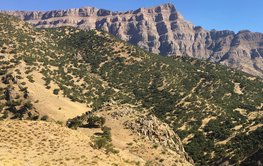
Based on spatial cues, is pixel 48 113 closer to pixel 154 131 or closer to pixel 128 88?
pixel 154 131

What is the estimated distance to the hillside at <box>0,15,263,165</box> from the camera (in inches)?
3935

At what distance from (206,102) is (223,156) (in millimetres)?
39398

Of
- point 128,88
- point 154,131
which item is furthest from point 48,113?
point 128,88

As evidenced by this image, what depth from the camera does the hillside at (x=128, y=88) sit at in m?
99.9

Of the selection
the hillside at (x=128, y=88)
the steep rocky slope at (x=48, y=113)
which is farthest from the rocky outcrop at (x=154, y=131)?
the hillside at (x=128, y=88)

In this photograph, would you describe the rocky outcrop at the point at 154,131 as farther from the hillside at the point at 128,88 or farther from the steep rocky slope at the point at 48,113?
the hillside at the point at 128,88

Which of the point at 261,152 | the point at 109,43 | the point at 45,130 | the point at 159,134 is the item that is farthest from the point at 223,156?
the point at 109,43

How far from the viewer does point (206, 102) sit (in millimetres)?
126062

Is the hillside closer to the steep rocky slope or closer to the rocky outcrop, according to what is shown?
the steep rocky slope

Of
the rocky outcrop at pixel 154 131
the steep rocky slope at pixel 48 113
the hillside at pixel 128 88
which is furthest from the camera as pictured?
the hillside at pixel 128 88

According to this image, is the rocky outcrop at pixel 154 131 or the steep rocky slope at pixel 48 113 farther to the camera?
the rocky outcrop at pixel 154 131

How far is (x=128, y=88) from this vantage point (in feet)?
465

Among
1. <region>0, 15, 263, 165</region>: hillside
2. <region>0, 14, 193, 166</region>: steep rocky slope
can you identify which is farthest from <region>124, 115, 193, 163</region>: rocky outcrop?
<region>0, 15, 263, 165</region>: hillside

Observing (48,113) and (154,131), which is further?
(48,113)
